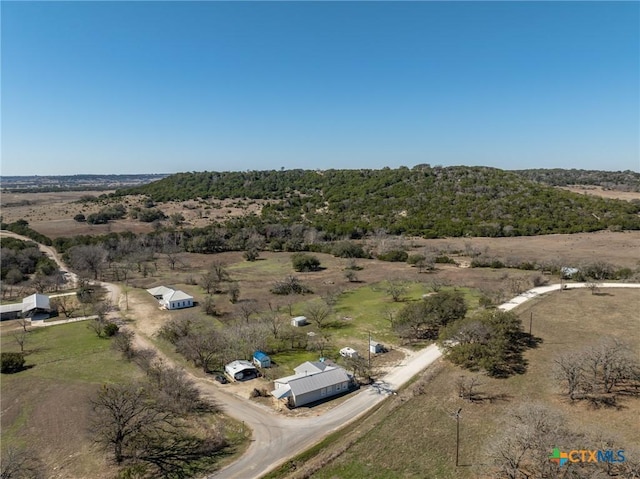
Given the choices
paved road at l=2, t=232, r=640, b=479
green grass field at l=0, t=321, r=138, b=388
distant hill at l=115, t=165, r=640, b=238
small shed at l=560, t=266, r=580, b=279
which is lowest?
green grass field at l=0, t=321, r=138, b=388

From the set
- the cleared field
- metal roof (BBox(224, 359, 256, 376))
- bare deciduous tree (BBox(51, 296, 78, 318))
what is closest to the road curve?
metal roof (BBox(224, 359, 256, 376))

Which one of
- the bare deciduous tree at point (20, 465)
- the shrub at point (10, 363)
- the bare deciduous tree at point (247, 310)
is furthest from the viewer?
the bare deciduous tree at point (247, 310)

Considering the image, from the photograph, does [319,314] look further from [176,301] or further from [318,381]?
[176,301]

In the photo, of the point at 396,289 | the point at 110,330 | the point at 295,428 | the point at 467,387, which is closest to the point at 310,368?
the point at 295,428

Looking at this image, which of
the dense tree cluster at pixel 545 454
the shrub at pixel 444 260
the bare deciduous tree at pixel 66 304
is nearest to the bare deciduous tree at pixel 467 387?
the dense tree cluster at pixel 545 454

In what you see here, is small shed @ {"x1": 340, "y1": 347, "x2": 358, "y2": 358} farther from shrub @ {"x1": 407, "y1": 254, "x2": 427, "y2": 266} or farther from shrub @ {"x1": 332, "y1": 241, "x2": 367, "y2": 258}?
shrub @ {"x1": 332, "y1": 241, "x2": 367, "y2": 258}

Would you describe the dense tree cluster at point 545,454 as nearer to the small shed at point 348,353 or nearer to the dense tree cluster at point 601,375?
the dense tree cluster at point 601,375
